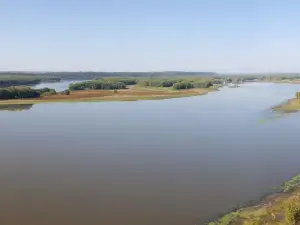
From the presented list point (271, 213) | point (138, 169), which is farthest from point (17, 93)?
point (271, 213)

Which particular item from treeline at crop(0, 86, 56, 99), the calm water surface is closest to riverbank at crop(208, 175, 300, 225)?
the calm water surface

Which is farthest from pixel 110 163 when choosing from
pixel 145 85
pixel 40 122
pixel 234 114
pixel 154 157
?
pixel 145 85

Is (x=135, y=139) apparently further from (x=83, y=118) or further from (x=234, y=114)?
(x=234, y=114)

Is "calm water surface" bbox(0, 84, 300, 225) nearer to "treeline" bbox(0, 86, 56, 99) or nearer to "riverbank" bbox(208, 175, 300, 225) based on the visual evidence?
"riverbank" bbox(208, 175, 300, 225)

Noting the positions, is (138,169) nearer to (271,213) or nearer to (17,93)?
(271,213)

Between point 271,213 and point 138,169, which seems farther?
point 138,169

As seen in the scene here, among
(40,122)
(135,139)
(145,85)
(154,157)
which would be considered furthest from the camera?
(145,85)
